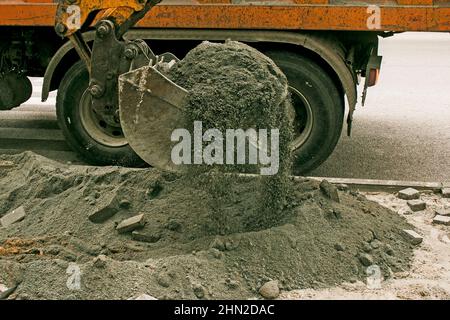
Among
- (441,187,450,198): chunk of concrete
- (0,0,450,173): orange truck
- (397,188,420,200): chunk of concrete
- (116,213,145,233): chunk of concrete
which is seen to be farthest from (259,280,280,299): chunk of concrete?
(441,187,450,198): chunk of concrete

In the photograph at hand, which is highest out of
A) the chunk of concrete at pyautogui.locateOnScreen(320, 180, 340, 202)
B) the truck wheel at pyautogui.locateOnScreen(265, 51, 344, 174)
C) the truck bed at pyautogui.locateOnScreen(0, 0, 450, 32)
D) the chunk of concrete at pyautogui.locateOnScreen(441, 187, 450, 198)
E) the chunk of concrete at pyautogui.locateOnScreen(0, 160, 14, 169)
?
the truck bed at pyautogui.locateOnScreen(0, 0, 450, 32)

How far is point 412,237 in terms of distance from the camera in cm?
495

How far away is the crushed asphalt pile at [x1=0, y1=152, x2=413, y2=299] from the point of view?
412 cm

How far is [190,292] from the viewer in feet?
13.3

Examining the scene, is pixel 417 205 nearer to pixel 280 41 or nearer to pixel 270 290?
pixel 280 41

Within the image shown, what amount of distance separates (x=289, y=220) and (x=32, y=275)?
167cm

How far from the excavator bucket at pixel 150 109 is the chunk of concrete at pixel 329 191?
1130mm

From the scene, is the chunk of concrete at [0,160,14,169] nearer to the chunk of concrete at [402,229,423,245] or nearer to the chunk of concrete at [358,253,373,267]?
the chunk of concrete at [358,253,373,267]

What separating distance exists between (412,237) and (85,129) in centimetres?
323

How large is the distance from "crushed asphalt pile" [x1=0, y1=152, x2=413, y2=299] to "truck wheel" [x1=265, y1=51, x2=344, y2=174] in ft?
3.39

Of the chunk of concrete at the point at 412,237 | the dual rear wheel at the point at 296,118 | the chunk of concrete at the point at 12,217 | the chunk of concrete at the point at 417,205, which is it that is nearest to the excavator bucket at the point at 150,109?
the chunk of concrete at the point at 12,217

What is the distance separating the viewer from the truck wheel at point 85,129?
21.4ft

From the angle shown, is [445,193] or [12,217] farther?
[445,193]

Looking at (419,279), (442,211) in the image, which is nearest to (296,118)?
(442,211)
